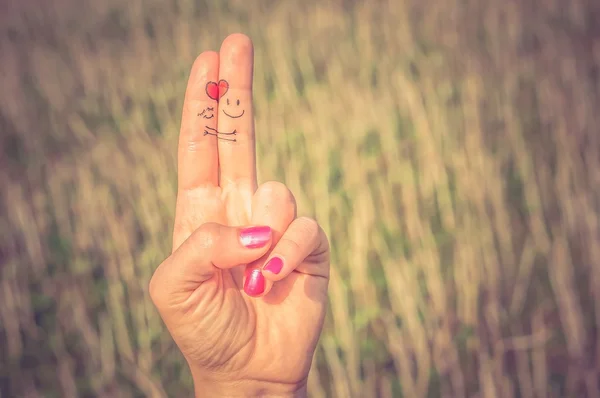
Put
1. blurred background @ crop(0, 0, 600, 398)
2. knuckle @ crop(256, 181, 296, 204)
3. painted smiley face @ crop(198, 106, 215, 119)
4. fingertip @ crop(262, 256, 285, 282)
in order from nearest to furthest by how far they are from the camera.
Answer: fingertip @ crop(262, 256, 285, 282) → knuckle @ crop(256, 181, 296, 204) → painted smiley face @ crop(198, 106, 215, 119) → blurred background @ crop(0, 0, 600, 398)

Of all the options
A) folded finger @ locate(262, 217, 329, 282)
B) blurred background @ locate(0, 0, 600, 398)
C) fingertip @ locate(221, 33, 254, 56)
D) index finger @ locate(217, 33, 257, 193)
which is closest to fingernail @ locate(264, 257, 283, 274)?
folded finger @ locate(262, 217, 329, 282)

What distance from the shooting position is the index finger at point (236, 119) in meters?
1.07

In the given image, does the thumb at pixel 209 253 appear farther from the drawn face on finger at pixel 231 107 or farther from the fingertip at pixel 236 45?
the fingertip at pixel 236 45

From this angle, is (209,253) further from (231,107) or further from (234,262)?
(231,107)

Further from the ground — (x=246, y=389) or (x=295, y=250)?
(x=295, y=250)

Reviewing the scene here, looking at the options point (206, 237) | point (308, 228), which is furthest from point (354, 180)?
point (206, 237)

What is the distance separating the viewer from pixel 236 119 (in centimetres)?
108

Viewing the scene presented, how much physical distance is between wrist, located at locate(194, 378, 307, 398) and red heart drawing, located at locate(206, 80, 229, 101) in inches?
23.7

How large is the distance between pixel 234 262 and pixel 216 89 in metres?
0.42

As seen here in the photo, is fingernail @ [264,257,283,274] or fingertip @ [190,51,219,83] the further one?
fingertip @ [190,51,219,83]

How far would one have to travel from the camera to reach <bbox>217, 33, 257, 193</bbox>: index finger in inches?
42.0

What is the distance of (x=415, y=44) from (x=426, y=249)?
96 cm

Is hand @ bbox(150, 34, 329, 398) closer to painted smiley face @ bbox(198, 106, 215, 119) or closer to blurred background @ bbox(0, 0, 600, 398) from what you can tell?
painted smiley face @ bbox(198, 106, 215, 119)

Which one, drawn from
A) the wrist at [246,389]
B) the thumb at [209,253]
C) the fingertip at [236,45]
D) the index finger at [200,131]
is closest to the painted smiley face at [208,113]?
the index finger at [200,131]
